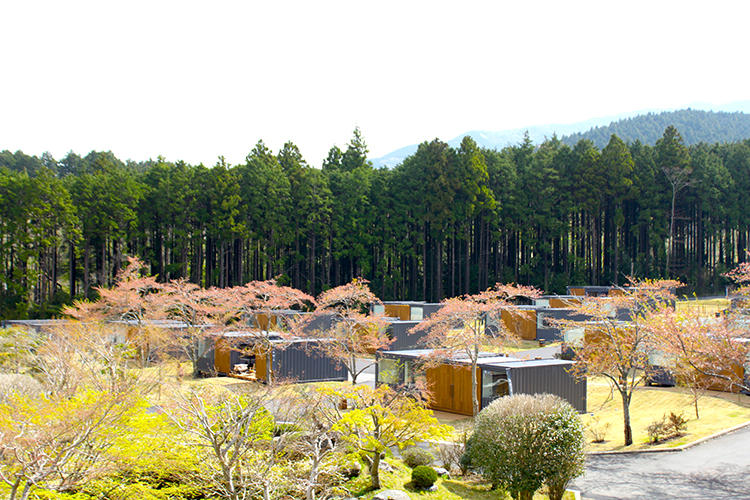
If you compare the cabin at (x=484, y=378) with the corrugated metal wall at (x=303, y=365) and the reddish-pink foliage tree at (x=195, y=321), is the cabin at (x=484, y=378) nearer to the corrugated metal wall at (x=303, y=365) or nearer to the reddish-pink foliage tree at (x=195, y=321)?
the corrugated metal wall at (x=303, y=365)

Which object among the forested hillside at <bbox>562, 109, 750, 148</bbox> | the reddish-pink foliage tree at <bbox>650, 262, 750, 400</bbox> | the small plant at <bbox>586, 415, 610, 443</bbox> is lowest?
the small plant at <bbox>586, 415, 610, 443</bbox>

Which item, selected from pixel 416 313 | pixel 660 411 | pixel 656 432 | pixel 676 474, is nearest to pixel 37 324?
pixel 416 313

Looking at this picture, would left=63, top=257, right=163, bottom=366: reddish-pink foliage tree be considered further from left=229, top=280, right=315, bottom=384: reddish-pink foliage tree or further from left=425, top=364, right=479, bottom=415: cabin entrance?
left=425, top=364, right=479, bottom=415: cabin entrance

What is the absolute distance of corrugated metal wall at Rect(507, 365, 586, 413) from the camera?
63.7ft

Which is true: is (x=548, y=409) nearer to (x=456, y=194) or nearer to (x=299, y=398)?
(x=299, y=398)

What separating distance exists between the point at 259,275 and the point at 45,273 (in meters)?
15.7

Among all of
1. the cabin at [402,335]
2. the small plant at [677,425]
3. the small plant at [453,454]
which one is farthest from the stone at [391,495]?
the cabin at [402,335]

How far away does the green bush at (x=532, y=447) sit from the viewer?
1216 cm

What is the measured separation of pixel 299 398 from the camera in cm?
1366

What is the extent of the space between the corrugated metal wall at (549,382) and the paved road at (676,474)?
3.84 meters

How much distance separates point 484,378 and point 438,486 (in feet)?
24.2

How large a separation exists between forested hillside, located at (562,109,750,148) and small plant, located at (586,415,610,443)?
493 feet

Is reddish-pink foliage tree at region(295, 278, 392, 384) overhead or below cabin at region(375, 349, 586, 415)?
overhead

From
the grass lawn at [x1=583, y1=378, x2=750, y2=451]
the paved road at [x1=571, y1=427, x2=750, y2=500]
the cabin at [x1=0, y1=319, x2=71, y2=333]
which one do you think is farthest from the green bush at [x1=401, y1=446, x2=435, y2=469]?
the cabin at [x1=0, y1=319, x2=71, y2=333]
